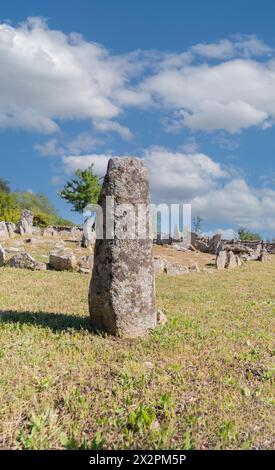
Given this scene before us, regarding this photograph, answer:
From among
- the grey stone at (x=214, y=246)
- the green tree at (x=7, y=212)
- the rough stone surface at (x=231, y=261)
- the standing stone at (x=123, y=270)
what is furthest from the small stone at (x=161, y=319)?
the green tree at (x=7, y=212)

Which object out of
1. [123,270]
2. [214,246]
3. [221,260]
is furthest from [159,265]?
[214,246]

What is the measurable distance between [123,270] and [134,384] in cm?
246

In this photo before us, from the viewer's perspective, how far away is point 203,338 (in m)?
8.04

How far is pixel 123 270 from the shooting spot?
7598 mm

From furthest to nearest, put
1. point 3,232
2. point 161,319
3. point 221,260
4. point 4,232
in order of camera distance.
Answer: point 4,232, point 3,232, point 221,260, point 161,319

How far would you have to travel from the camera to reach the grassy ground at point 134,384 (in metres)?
4.40

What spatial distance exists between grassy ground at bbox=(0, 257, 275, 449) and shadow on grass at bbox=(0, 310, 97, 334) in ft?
0.07

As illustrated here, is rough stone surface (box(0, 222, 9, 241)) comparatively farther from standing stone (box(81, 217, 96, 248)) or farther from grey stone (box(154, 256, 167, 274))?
grey stone (box(154, 256, 167, 274))

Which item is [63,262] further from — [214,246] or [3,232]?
[214,246]

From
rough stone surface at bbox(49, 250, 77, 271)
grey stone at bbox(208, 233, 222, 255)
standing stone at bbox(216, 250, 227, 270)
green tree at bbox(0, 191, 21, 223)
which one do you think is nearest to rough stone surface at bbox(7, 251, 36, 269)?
rough stone surface at bbox(49, 250, 77, 271)

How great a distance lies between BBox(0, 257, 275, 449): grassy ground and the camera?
4.40 m

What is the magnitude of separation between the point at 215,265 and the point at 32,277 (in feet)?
51.4
